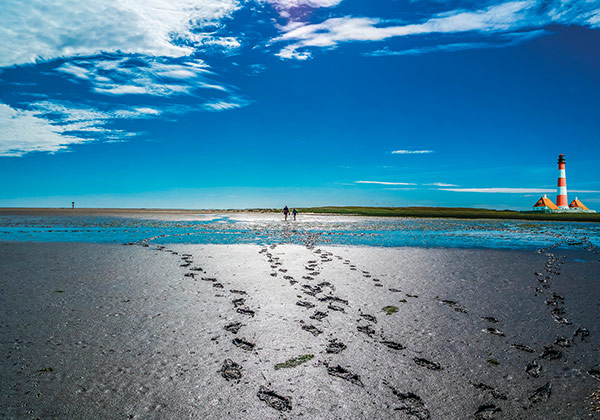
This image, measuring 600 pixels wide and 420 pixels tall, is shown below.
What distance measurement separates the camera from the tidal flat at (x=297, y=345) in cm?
455

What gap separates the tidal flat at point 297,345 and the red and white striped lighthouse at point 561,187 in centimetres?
10511

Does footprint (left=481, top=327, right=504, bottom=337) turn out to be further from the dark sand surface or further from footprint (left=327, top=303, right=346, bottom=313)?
footprint (left=327, top=303, right=346, bottom=313)

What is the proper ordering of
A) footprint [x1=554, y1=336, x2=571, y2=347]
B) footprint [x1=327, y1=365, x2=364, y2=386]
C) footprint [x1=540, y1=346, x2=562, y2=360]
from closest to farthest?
footprint [x1=327, y1=365, x2=364, y2=386], footprint [x1=540, y1=346, x2=562, y2=360], footprint [x1=554, y1=336, x2=571, y2=347]

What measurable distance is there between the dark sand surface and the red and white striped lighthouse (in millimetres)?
105283

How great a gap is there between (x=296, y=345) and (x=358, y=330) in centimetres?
138

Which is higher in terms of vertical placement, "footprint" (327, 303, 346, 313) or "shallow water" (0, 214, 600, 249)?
"shallow water" (0, 214, 600, 249)

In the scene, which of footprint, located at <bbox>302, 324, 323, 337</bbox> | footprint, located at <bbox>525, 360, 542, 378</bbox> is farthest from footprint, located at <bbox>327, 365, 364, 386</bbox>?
footprint, located at <bbox>525, 360, 542, 378</bbox>

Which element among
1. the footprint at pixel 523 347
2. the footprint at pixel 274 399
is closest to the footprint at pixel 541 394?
the footprint at pixel 523 347

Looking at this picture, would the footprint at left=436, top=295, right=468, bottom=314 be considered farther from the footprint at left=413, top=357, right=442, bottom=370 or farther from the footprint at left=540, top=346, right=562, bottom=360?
the footprint at left=413, top=357, right=442, bottom=370

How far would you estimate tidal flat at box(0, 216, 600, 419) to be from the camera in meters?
4.55

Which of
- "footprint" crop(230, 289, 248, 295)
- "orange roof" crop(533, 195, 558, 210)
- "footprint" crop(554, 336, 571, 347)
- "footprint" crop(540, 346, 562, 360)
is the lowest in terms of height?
"footprint" crop(540, 346, 562, 360)

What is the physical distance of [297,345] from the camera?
→ 630cm

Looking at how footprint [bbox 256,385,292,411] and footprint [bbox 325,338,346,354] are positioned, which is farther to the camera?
footprint [bbox 325,338,346,354]

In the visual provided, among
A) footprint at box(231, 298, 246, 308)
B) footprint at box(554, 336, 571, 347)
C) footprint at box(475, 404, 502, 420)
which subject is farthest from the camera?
footprint at box(231, 298, 246, 308)
